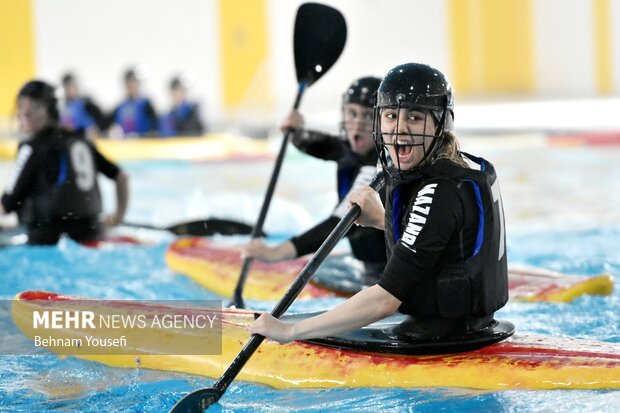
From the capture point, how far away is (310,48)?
511 cm

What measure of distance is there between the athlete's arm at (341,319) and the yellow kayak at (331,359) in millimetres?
295

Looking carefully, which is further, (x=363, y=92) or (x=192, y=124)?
(x=192, y=124)

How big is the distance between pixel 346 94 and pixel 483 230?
→ 1.46m

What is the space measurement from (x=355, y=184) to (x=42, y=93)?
84.1 inches

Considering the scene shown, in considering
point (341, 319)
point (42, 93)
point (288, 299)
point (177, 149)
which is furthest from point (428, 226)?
point (177, 149)

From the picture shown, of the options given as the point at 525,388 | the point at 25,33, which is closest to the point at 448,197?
the point at 525,388

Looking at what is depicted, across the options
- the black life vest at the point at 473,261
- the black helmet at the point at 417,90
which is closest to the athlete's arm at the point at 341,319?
the black life vest at the point at 473,261

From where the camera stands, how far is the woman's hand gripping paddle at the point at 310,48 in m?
4.86

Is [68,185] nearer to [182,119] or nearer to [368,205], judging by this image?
[368,205]

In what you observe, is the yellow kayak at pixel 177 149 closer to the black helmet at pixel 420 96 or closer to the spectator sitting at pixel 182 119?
the spectator sitting at pixel 182 119

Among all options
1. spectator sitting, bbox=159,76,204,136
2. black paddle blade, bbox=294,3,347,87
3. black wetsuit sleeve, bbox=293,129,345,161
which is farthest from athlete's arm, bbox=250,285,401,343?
spectator sitting, bbox=159,76,204,136

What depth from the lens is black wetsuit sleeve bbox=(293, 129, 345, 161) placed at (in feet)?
15.5

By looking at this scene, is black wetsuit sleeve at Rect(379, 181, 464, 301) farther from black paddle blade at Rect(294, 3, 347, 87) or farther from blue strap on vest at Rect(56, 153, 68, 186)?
blue strap on vest at Rect(56, 153, 68, 186)

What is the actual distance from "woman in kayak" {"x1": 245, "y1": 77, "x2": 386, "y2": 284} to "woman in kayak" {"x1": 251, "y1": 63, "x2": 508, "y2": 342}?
3.71 ft
